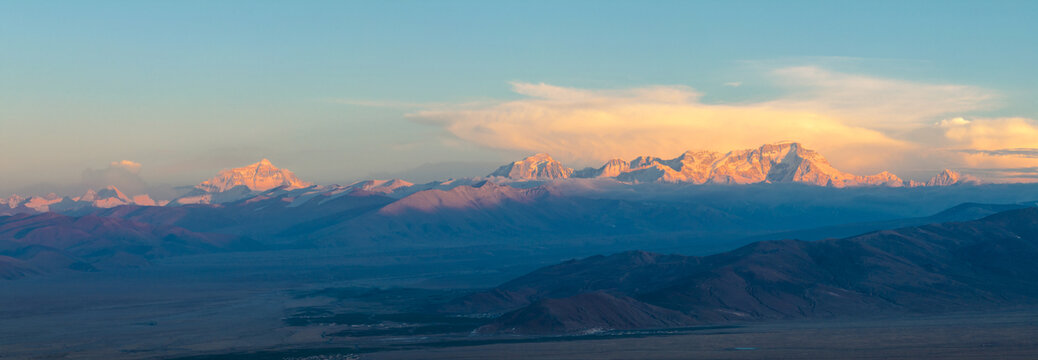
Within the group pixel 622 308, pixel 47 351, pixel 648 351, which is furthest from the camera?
pixel 622 308

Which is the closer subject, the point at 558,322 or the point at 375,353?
the point at 375,353

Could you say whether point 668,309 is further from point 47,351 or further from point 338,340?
point 47,351

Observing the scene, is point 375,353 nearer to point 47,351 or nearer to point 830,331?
point 47,351

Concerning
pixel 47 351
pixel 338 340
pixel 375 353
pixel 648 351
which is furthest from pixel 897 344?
pixel 47 351

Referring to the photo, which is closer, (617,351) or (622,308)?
(617,351)

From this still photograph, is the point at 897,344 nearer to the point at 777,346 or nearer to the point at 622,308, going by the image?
the point at 777,346

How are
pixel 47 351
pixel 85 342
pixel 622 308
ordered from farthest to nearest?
pixel 622 308 → pixel 85 342 → pixel 47 351

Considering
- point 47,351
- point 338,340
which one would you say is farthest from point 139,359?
point 338,340

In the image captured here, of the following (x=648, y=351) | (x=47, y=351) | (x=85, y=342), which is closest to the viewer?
(x=648, y=351)

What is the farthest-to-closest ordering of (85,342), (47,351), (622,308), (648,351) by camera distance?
(622,308) < (85,342) < (47,351) < (648,351)
